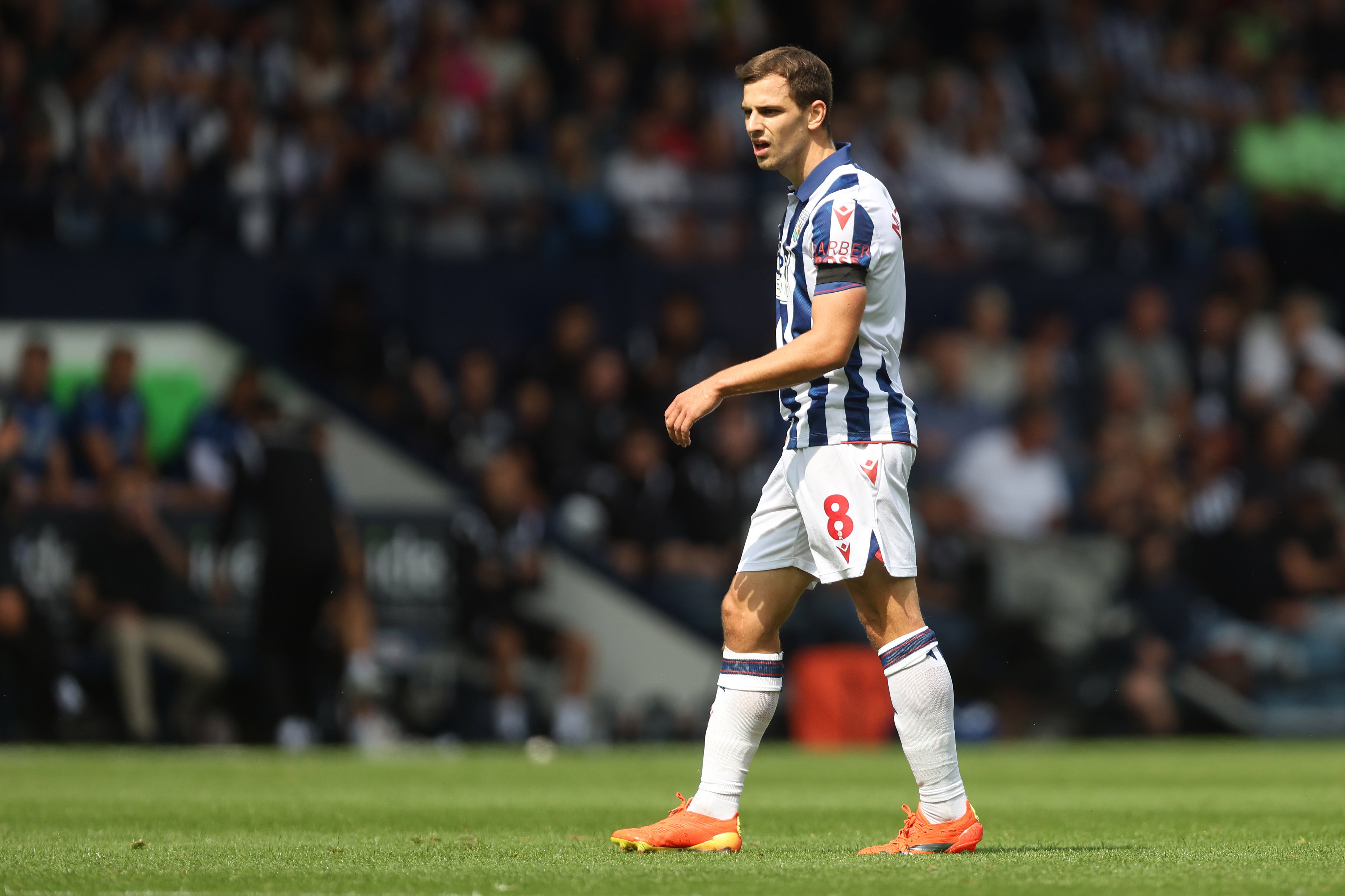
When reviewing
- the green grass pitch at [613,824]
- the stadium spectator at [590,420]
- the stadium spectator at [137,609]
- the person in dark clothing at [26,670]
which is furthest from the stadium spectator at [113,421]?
the stadium spectator at [590,420]

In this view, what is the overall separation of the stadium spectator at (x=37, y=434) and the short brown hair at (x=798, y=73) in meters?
10.1

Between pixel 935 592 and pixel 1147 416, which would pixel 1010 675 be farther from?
pixel 1147 416

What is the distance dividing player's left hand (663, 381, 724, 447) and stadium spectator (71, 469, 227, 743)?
9.49 m

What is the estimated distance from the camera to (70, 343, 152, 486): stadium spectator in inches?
592

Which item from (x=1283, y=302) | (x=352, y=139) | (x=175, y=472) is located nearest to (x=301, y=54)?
(x=352, y=139)

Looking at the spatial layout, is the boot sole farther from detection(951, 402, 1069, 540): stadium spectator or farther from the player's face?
detection(951, 402, 1069, 540): stadium spectator

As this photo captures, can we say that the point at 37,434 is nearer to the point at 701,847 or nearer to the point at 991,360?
the point at 991,360

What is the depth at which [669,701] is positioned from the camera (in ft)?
52.2

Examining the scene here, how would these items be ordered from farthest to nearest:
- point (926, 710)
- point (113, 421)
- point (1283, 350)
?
1. point (1283, 350)
2. point (113, 421)
3. point (926, 710)

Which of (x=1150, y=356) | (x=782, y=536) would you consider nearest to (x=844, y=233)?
(x=782, y=536)

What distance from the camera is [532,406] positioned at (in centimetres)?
1591

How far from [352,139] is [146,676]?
16.0 feet

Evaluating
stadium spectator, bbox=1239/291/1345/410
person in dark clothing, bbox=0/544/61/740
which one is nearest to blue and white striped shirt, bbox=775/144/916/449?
person in dark clothing, bbox=0/544/61/740

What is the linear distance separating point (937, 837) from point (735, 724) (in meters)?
0.73
